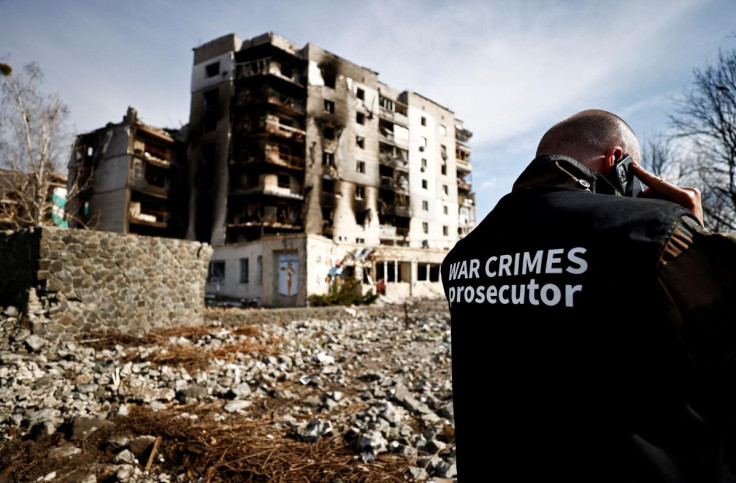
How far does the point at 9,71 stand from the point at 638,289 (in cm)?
2506

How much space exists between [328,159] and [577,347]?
34758 mm

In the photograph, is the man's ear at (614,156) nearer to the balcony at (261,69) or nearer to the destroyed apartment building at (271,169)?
the destroyed apartment building at (271,169)

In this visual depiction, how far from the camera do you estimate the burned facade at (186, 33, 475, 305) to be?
29.4 m

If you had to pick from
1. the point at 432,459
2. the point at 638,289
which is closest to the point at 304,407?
the point at 432,459

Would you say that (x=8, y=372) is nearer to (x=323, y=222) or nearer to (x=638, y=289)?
(x=638, y=289)

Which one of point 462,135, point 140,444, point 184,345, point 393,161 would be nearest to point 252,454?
point 140,444

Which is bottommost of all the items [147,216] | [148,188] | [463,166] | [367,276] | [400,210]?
[367,276]

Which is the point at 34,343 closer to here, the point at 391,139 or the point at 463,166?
the point at 391,139

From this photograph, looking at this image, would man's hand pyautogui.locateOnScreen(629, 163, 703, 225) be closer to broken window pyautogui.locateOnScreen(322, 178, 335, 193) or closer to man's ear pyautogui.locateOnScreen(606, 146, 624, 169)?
man's ear pyautogui.locateOnScreen(606, 146, 624, 169)

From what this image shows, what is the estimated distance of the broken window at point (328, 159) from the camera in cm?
3416

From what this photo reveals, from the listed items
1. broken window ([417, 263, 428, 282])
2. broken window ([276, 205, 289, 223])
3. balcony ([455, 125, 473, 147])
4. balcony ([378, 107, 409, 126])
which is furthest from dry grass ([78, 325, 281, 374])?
balcony ([455, 125, 473, 147])

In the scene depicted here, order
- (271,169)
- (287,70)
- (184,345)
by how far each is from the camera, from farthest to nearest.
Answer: (287,70) → (271,169) → (184,345)

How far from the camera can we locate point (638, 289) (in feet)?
2.72

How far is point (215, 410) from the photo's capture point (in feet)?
15.6
